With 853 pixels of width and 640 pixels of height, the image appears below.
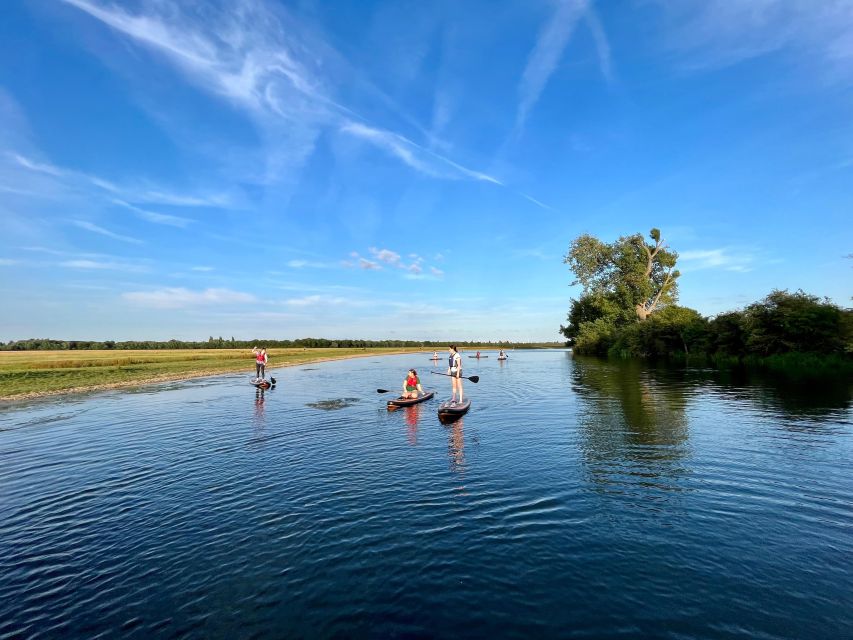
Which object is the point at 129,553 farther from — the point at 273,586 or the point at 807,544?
the point at 807,544

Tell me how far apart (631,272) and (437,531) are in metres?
93.0

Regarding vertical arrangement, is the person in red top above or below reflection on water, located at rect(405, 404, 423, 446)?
above

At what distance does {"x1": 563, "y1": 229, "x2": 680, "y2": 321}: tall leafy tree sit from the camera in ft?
295

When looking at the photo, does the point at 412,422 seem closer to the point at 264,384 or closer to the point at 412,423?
the point at 412,423

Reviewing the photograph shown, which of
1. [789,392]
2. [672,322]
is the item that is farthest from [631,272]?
[789,392]

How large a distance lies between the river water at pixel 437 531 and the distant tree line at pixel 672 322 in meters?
30.5

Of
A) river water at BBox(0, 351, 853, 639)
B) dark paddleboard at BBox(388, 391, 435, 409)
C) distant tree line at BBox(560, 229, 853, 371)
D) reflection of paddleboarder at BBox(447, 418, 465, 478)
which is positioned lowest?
river water at BBox(0, 351, 853, 639)

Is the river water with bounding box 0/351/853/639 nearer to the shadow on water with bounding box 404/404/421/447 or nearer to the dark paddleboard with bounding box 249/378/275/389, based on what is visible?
the shadow on water with bounding box 404/404/421/447

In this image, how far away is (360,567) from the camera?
863cm

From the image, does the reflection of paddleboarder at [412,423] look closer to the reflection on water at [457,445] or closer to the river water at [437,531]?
the river water at [437,531]

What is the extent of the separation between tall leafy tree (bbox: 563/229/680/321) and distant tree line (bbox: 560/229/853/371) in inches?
7.7

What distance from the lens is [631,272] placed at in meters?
90.2

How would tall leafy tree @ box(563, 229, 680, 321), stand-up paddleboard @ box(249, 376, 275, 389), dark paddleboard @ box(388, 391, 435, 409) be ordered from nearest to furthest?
dark paddleboard @ box(388, 391, 435, 409)
stand-up paddleboard @ box(249, 376, 275, 389)
tall leafy tree @ box(563, 229, 680, 321)

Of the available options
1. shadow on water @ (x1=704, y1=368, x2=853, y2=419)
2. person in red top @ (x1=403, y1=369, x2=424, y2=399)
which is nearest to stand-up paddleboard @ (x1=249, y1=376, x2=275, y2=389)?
person in red top @ (x1=403, y1=369, x2=424, y2=399)
